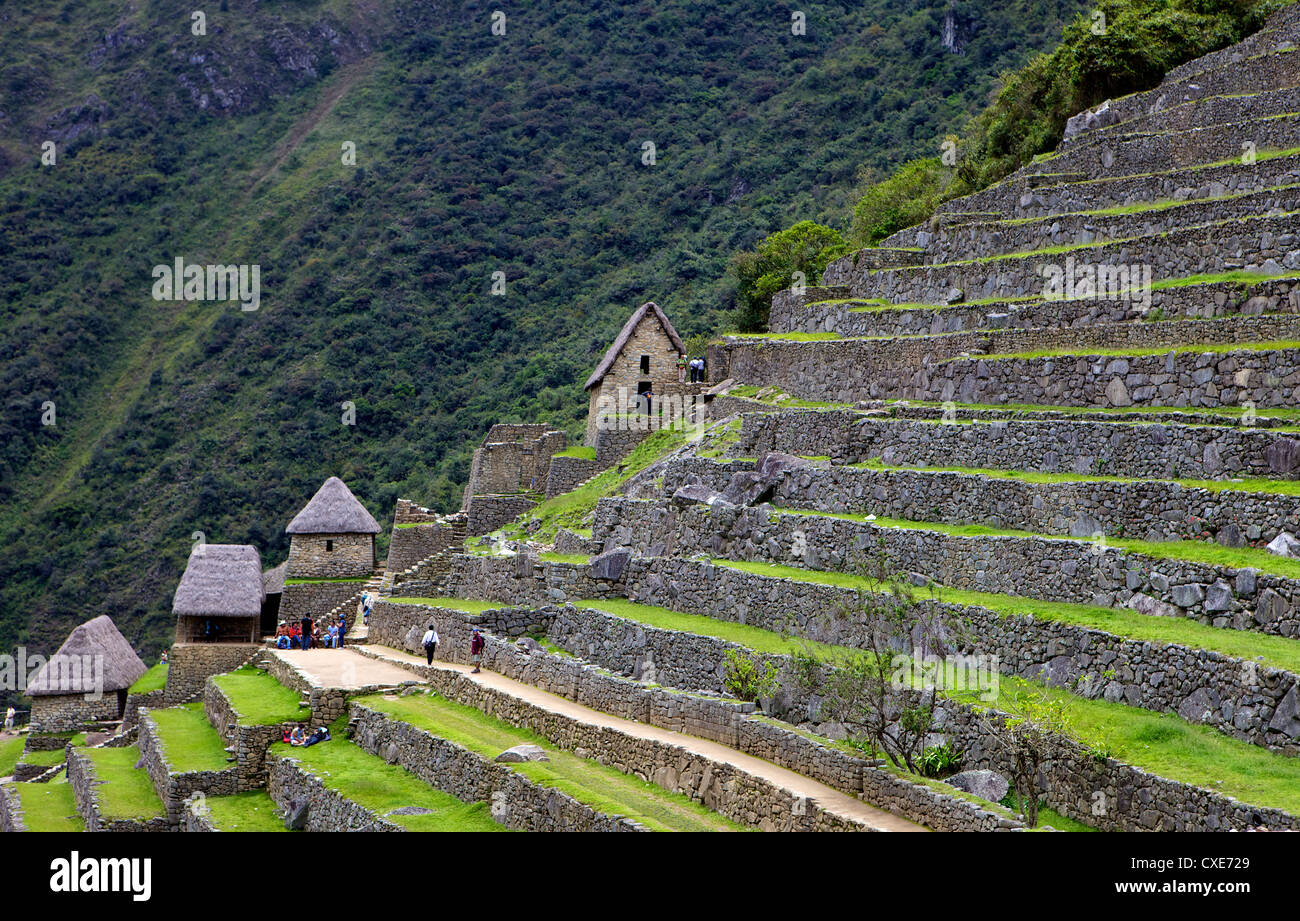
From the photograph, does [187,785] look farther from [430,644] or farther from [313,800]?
[430,644]

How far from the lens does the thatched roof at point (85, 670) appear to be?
1442 inches

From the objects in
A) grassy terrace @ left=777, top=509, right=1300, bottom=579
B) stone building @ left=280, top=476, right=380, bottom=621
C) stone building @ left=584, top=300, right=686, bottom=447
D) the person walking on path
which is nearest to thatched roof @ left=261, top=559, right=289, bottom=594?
stone building @ left=280, top=476, right=380, bottom=621

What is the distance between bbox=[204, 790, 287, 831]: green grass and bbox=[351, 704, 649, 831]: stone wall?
1677mm

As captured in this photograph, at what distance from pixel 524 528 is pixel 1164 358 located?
1701 cm

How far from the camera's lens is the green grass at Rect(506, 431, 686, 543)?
31.5 m

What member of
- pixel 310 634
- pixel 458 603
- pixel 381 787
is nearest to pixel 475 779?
pixel 381 787

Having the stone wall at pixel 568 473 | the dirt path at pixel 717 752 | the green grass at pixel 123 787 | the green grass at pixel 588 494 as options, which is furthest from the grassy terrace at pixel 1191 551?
the stone wall at pixel 568 473

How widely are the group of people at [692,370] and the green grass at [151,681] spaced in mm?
14847

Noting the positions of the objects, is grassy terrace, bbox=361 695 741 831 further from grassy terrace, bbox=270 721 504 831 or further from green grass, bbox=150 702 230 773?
green grass, bbox=150 702 230 773

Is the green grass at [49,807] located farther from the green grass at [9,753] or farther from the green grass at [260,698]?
the green grass at [9,753]

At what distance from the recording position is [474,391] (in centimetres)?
6150

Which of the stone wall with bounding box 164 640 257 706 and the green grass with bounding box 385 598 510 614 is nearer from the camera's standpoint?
the green grass with bounding box 385 598 510 614
